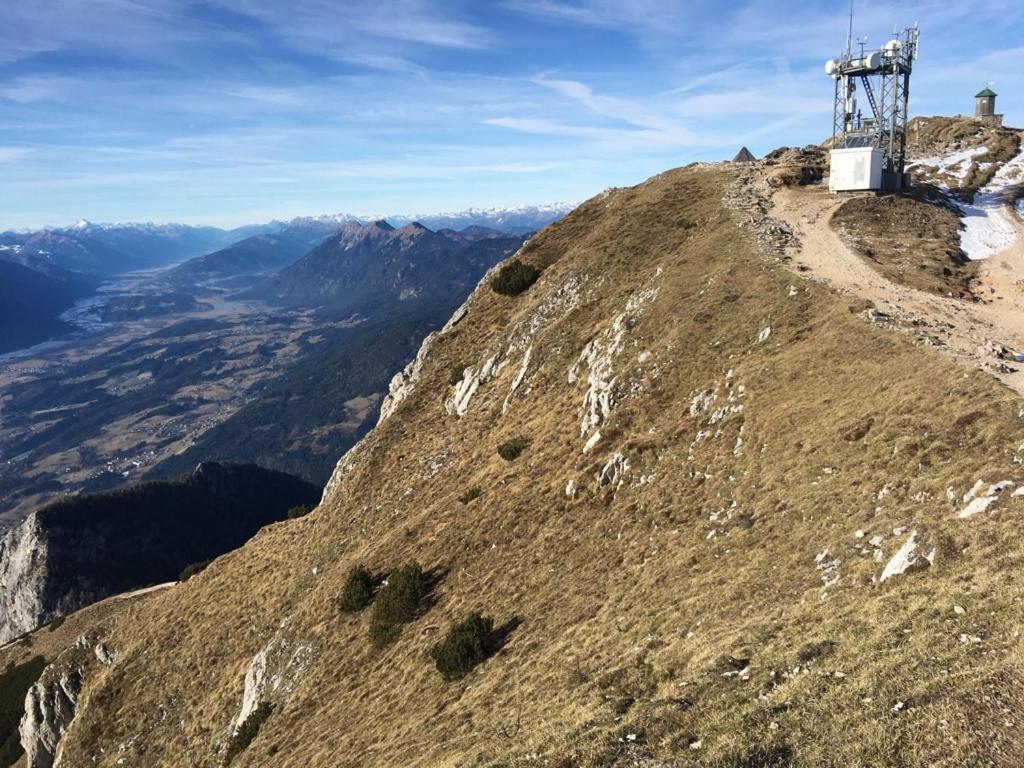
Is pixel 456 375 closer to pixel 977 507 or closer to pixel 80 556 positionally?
pixel 977 507

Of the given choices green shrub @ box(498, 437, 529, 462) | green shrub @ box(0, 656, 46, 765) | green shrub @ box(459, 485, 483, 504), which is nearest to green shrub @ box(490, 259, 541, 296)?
green shrub @ box(498, 437, 529, 462)

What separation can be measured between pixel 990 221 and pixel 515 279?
52230 mm

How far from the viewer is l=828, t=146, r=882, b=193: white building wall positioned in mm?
64875

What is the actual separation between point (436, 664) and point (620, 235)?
51.9m

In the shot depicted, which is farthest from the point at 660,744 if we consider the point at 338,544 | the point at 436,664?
the point at 338,544

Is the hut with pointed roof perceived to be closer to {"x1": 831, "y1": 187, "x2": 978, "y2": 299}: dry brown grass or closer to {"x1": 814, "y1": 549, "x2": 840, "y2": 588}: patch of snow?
{"x1": 831, "y1": 187, "x2": 978, "y2": 299}: dry brown grass

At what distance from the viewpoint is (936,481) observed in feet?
68.7

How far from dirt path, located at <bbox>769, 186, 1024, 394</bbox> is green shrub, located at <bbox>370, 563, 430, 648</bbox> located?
31733 mm

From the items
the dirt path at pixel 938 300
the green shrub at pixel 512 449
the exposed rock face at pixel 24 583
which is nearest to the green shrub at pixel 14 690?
the green shrub at pixel 512 449

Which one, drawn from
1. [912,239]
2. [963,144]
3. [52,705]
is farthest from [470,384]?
[963,144]

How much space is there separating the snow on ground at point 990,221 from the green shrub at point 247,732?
66510mm

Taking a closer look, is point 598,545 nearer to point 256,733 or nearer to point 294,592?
point 256,733

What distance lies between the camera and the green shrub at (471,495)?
41.8 metres

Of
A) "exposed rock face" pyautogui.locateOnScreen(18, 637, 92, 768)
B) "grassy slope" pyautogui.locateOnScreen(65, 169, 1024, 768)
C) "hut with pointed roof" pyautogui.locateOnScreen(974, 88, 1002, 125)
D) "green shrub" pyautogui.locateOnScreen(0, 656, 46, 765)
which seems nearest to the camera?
"grassy slope" pyautogui.locateOnScreen(65, 169, 1024, 768)
